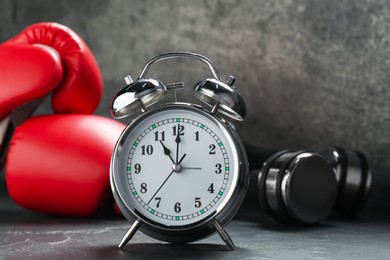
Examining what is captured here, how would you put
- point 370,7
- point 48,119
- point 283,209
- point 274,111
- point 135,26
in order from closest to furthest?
point 283,209 → point 48,119 → point 370,7 → point 274,111 → point 135,26

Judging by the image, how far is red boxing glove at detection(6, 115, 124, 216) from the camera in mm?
2434

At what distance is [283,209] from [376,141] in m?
0.98

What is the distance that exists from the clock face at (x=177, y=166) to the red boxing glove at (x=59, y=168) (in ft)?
1.95

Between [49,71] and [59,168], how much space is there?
0.37 m

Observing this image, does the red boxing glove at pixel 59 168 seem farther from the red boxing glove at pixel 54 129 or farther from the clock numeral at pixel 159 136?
the clock numeral at pixel 159 136

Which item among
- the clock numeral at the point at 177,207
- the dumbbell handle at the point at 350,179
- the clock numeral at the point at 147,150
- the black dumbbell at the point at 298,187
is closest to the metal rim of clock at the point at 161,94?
the clock numeral at the point at 147,150

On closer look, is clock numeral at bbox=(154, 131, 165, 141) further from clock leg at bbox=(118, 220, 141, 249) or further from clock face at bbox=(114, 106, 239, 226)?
clock leg at bbox=(118, 220, 141, 249)

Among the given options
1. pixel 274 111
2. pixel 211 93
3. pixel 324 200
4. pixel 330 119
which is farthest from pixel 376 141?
pixel 211 93

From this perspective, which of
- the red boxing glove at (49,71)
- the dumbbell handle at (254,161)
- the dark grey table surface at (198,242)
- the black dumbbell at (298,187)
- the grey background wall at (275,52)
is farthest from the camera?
the grey background wall at (275,52)

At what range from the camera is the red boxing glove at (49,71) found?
2539 millimetres

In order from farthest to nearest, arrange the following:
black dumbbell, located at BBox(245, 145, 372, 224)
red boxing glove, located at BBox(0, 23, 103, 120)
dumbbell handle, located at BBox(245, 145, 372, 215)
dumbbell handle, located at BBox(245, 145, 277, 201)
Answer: dumbbell handle, located at BBox(245, 145, 277, 201)
dumbbell handle, located at BBox(245, 145, 372, 215)
red boxing glove, located at BBox(0, 23, 103, 120)
black dumbbell, located at BBox(245, 145, 372, 224)

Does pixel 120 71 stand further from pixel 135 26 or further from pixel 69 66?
pixel 69 66

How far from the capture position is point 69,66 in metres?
2.64

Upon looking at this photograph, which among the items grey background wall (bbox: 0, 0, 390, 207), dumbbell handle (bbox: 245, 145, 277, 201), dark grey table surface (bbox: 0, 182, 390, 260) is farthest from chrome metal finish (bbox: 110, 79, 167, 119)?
grey background wall (bbox: 0, 0, 390, 207)
